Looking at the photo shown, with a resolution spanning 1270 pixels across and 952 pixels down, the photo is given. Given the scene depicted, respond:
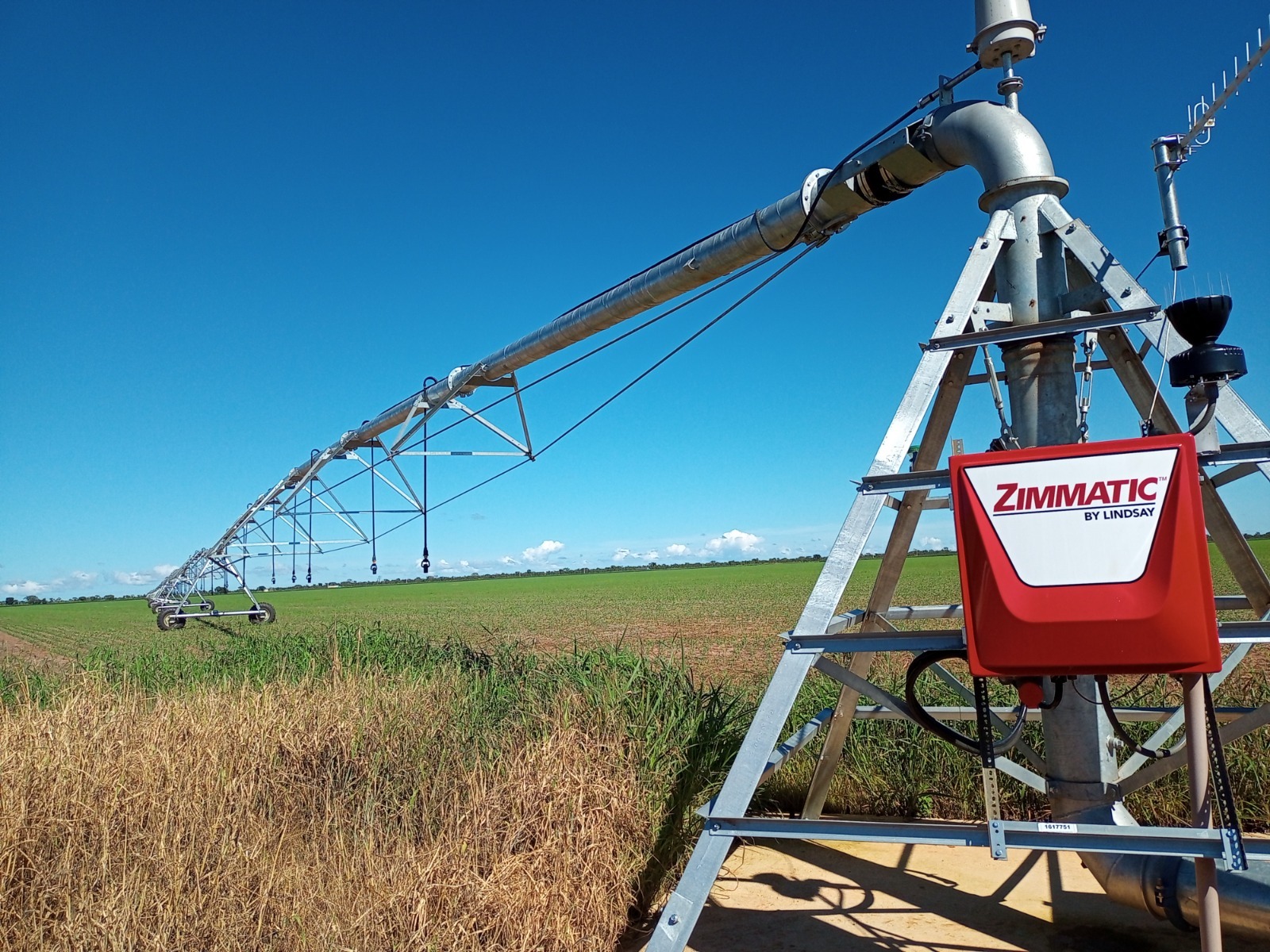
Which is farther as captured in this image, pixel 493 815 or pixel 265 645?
pixel 265 645

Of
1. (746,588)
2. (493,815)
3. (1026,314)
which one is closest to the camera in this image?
(1026,314)

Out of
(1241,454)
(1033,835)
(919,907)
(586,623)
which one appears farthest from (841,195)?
(586,623)

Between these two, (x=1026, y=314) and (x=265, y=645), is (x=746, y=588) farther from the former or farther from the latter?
(x=1026, y=314)

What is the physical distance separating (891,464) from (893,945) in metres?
2.14

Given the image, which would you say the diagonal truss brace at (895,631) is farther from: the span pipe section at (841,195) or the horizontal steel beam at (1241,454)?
the span pipe section at (841,195)

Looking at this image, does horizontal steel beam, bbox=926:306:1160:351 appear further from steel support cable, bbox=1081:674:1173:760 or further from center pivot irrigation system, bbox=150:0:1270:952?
steel support cable, bbox=1081:674:1173:760

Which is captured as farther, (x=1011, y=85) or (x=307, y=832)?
(x=307, y=832)

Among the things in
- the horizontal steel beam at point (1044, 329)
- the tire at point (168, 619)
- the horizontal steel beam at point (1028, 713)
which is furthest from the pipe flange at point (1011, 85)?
the tire at point (168, 619)

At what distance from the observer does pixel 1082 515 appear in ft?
8.24

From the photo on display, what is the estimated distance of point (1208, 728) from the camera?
282 cm

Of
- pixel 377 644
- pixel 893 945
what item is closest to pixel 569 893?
pixel 893 945

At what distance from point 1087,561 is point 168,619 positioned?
28259 millimetres

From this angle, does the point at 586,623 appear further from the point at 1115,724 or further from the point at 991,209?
the point at 1115,724

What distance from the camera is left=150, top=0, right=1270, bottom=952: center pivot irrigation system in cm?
245
